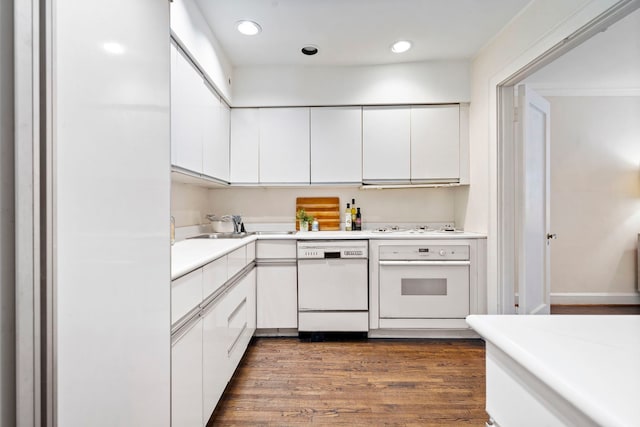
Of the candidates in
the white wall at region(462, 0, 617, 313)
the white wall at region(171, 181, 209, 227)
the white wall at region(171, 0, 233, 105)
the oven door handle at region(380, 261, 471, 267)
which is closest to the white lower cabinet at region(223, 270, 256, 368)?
the white wall at region(171, 181, 209, 227)

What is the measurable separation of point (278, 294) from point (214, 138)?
135 cm

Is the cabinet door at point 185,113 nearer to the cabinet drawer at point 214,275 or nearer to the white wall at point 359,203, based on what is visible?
the cabinet drawer at point 214,275

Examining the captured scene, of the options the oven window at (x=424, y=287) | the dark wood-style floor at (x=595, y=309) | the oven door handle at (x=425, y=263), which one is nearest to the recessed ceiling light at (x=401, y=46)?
the oven door handle at (x=425, y=263)

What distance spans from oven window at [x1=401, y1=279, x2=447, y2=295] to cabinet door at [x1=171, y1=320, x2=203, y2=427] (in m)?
1.77

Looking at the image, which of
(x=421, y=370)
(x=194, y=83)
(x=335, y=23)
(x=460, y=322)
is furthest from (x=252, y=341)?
(x=335, y=23)

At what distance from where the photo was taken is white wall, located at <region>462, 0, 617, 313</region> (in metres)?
1.74

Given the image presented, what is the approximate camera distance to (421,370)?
7.06 ft

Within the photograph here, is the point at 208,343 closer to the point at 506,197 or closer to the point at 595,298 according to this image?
the point at 506,197

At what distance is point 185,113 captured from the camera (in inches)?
73.5

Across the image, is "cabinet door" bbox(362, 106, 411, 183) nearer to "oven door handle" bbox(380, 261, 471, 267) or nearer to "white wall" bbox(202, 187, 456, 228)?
"white wall" bbox(202, 187, 456, 228)

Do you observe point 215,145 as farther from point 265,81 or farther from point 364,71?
point 364,71

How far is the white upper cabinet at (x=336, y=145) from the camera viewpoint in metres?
2.93

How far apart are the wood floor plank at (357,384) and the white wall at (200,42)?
2.04 meters

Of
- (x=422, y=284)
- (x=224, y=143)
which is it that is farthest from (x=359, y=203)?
(x=224, y=143)
